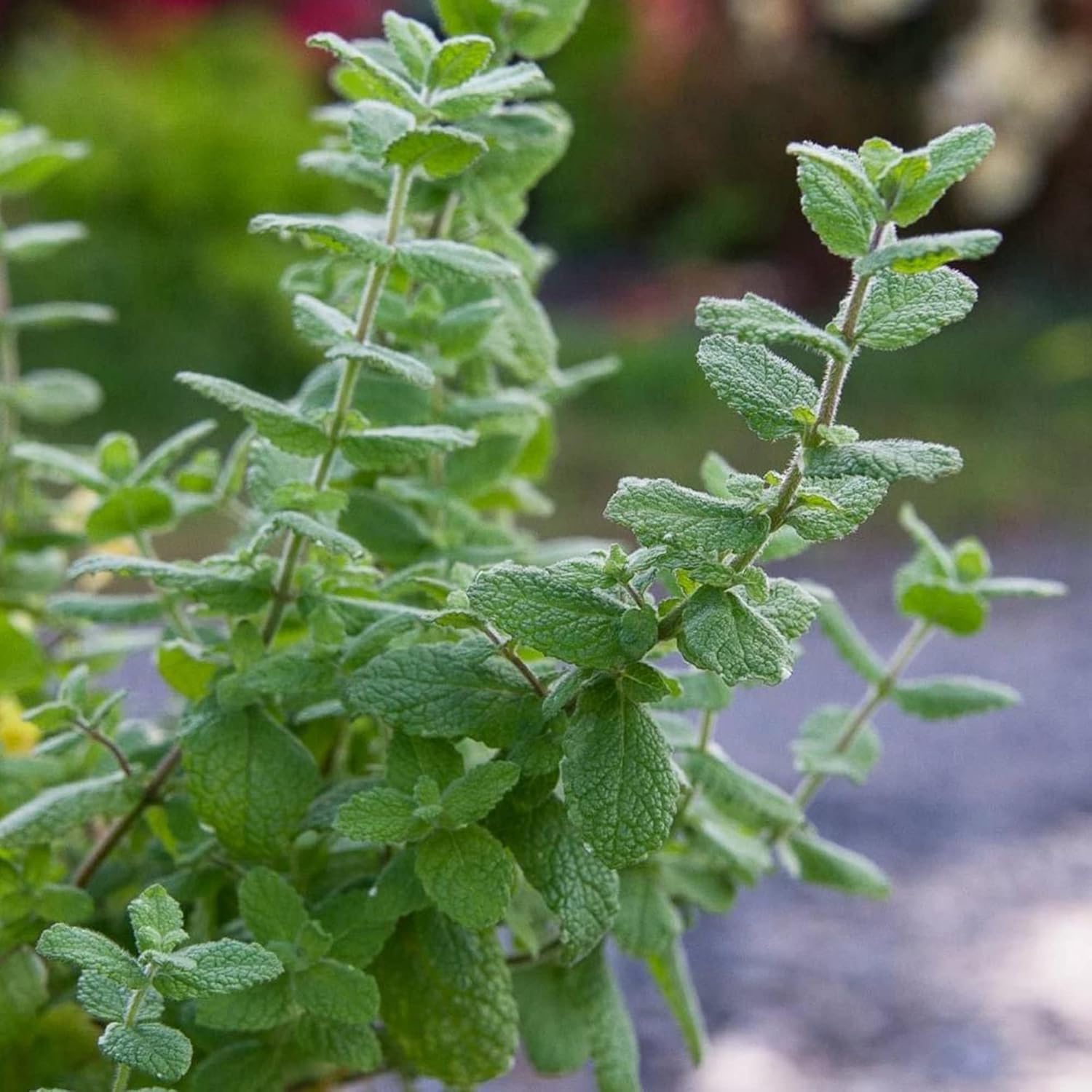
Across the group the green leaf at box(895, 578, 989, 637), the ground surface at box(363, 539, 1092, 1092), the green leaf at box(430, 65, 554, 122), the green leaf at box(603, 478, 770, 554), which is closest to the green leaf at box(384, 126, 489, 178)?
the green leaf at box(430, 65, 554, 122)

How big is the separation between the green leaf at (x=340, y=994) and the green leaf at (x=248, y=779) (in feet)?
0.14

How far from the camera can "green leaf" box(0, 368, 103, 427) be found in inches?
27.3

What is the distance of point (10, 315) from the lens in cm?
71

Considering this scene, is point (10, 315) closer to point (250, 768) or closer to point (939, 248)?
point (250, 768)

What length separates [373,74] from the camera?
0.43 meters

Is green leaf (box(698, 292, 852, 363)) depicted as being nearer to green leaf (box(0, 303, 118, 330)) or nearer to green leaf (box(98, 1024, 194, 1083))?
green leaf (box(98, 1024, 194, 1083))

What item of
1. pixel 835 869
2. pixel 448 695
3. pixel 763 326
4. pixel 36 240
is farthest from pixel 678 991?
pixel 36 240

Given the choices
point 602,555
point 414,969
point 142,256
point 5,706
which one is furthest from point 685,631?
point 142,256

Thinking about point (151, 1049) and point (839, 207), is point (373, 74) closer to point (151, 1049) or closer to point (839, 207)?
point (839, 207)

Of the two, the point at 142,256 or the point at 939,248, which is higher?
the point at 939,248

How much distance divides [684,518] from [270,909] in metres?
0.16

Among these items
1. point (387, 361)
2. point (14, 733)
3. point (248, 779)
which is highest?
point (387, 361)

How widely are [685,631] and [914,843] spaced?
1516mm

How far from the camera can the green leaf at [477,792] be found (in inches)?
16.6
